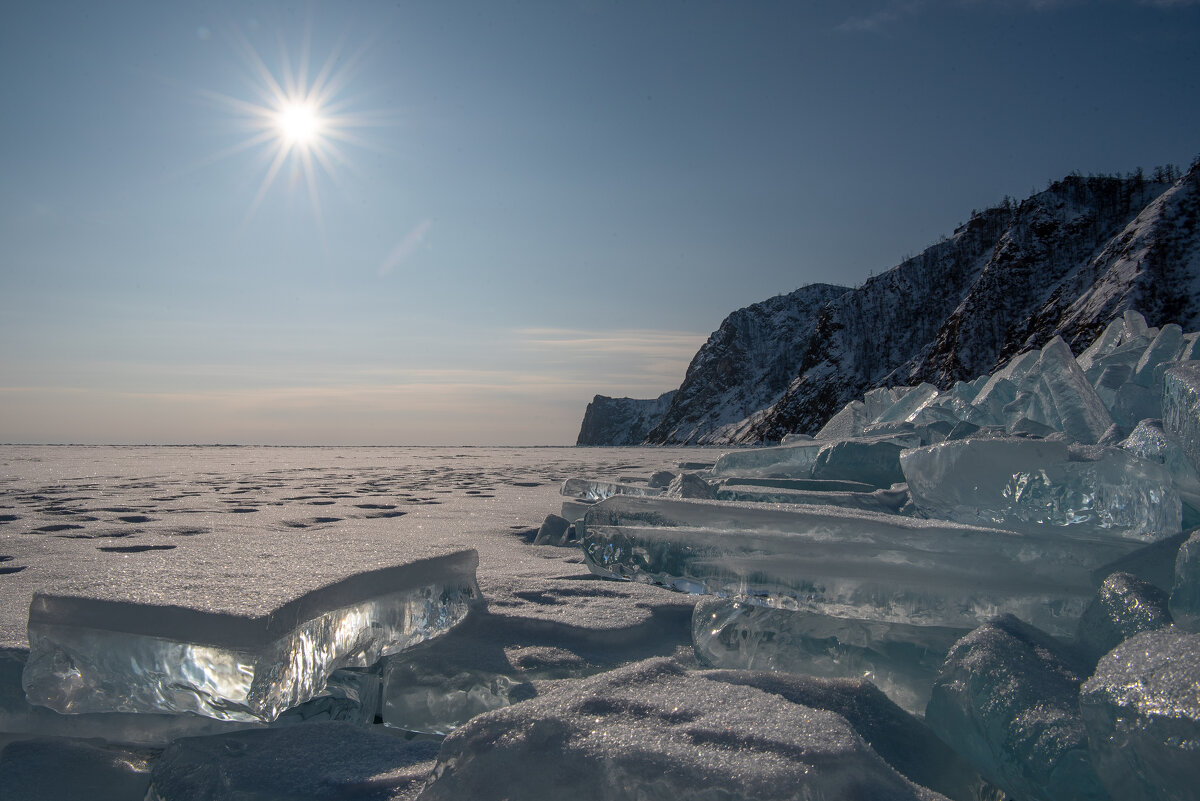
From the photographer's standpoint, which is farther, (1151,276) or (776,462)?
(1151,276)

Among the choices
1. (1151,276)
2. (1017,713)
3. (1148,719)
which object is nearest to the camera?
(1148,719)

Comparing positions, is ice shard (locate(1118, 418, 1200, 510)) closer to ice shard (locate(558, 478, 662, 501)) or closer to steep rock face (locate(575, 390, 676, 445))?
ice shard (locate(558, 478, 662, 501))

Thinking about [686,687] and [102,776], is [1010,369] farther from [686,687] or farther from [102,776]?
[102,776]

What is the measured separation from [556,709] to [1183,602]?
0.77 metres

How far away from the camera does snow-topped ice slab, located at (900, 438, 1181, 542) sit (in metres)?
1.32

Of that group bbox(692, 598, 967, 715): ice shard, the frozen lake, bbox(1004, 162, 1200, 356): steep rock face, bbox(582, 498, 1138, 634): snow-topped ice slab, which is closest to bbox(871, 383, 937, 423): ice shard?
the frozen lake

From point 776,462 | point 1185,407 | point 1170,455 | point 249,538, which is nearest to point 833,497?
point 1170,455

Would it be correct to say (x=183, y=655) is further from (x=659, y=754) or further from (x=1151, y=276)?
(x=1151, y=276)

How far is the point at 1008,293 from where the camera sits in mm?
39625

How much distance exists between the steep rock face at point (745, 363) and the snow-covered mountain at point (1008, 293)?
41.3 ft

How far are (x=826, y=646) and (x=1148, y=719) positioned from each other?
0.58 m

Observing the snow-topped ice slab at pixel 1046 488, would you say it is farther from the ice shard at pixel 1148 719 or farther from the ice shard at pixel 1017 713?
the ice shard at pixel 1148 719

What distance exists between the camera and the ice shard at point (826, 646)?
1080mm

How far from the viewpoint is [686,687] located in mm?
866
